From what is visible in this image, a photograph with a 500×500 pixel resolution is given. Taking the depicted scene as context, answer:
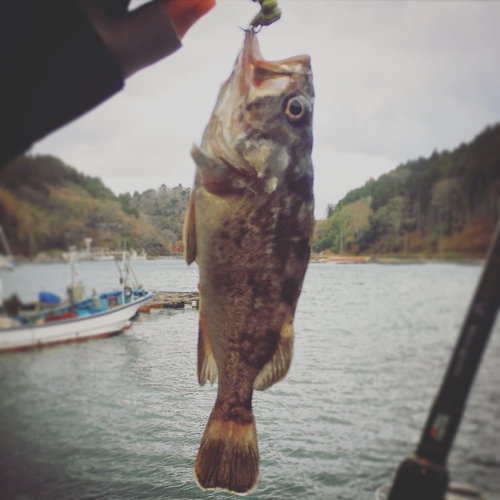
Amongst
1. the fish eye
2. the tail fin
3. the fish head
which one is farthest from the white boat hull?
the fish eye

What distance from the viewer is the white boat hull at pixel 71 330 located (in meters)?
1.27

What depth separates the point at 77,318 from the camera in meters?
1.35

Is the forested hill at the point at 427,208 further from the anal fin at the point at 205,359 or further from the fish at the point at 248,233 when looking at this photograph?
the anal fin at the point at 205,359

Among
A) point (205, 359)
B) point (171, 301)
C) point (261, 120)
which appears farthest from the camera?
point (171, 301)

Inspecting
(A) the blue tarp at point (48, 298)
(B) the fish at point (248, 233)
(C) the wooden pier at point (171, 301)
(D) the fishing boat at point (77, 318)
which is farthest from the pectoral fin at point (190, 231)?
(A) the blue tarp at point (48, 298)

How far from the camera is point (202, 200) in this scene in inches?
40.6

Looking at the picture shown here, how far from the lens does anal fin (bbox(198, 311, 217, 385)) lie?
1132 mm

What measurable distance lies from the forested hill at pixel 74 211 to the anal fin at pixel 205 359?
311 mm

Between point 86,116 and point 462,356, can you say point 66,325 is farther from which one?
point 462,356

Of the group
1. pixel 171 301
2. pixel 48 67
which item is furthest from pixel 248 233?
pixel 48 67

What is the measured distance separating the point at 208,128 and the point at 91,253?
60 centimetres

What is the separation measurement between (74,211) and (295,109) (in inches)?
31.1

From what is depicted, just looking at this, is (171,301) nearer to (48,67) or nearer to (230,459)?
(230,459)

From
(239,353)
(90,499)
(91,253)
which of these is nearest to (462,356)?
(239,353)
